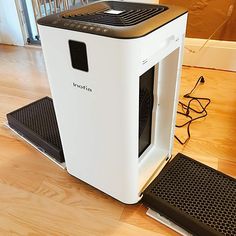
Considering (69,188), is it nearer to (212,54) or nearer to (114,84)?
(114,84)

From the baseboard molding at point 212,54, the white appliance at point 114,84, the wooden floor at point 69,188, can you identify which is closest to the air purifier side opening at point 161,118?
the white appliance at point 114,84

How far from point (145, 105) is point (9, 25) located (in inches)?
66.8

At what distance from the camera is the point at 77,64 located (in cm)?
65

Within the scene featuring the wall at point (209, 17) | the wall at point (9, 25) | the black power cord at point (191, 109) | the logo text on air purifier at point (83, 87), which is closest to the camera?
the logo text on air purifier at point (83, 87)

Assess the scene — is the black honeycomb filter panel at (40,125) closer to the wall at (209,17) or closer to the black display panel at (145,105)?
the black display panel at (145,105)

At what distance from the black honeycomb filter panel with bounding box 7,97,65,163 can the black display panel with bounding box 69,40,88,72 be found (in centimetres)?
42

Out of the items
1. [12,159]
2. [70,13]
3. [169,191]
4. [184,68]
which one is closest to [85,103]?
[70,13]

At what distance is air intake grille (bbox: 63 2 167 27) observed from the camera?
2.09 ft

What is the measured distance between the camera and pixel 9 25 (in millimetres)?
2076

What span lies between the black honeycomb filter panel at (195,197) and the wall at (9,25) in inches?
67.2

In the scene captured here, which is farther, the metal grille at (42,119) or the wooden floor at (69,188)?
the metal grille at (42,119)

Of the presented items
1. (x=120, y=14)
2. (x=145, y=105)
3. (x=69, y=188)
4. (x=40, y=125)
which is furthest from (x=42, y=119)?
(x=120, y=14)

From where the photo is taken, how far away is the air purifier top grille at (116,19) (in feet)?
1.84

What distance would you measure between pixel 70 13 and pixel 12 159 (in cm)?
62
